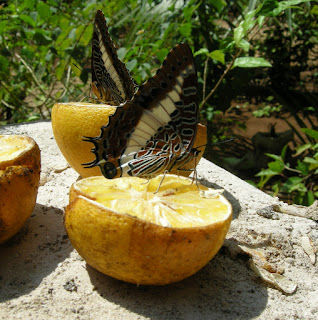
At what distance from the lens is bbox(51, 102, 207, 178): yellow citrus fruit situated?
1997 mm

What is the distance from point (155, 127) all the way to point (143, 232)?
62 centimetres

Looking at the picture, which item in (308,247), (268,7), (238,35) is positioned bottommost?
(308,247)

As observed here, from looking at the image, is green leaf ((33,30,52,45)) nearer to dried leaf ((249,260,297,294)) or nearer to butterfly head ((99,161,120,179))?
butterfly head ((99,161,120,179))

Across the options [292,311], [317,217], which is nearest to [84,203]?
[292,311]

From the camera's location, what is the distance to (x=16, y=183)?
5.10ft

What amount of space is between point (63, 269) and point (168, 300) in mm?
480

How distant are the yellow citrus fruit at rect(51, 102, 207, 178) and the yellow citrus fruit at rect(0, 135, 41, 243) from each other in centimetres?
29

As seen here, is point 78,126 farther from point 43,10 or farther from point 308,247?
point 43,10

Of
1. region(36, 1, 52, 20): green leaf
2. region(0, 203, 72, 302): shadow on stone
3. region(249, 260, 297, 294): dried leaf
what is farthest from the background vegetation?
region(0, 203, 72, 302): shadow on stone

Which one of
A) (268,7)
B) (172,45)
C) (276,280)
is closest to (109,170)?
(276,280)

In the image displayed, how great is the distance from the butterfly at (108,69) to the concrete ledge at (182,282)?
29.1 inches

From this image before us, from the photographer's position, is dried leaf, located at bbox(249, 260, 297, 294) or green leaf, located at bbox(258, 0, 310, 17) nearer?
dried leaf, located at bbox(249, 260, 297, 294)

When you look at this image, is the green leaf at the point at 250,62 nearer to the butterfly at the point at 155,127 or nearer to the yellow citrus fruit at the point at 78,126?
the yellow citrus fruit at the point at 78,126

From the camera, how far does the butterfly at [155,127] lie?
1.70m
